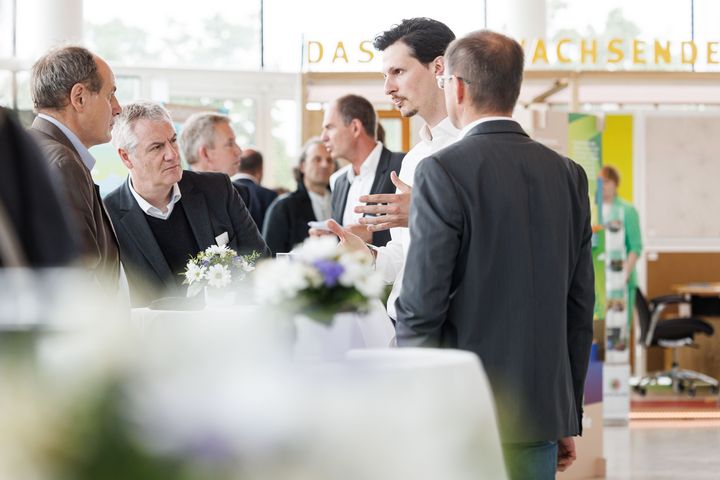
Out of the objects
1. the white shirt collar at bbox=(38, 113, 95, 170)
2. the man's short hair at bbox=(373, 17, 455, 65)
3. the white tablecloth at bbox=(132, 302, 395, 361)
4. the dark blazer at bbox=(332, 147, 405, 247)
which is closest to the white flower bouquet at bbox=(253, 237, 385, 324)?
the white tablecloth at bbox=(132, 302, 395, 361)

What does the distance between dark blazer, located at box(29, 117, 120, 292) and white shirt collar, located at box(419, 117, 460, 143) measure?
0.91m

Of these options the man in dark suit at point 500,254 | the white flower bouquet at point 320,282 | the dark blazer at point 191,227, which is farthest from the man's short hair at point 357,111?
the white flower bouquet at point 320,282

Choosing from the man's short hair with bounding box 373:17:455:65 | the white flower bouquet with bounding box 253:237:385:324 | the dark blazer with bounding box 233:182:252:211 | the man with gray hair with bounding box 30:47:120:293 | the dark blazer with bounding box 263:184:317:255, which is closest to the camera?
the white flower bouquet with bounding box 253:237:385:324

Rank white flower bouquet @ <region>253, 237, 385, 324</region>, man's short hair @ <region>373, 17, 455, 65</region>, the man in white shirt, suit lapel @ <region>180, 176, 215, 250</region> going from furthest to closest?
suit lapel @ <region>180, 176, 215, 250</region> → man's short hair @ <region>373, 17, 455, 65</region> → the man in white shirt → white flower bouquet @ <region>253, 237, 385, 324</region>

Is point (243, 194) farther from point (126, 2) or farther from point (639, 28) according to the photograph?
point (639, 28)

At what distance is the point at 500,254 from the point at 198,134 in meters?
2.88

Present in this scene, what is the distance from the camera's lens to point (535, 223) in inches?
88.7

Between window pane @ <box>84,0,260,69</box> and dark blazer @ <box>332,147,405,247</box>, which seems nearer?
dark blazer @ <box>332,147,405,247</box>

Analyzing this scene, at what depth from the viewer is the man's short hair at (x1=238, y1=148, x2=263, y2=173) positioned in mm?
6387

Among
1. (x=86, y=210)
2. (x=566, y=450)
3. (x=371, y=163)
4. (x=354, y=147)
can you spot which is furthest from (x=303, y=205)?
(x=566, y=450)

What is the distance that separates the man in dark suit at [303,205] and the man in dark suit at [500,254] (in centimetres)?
316

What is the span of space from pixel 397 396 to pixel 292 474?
0.17m

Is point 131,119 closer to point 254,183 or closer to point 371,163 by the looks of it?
point 371,163

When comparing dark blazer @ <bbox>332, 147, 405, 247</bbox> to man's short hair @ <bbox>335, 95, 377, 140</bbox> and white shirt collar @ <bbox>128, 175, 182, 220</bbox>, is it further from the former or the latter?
white shirt collar @ <bbox>128, 175, 182, 220</bbox>
